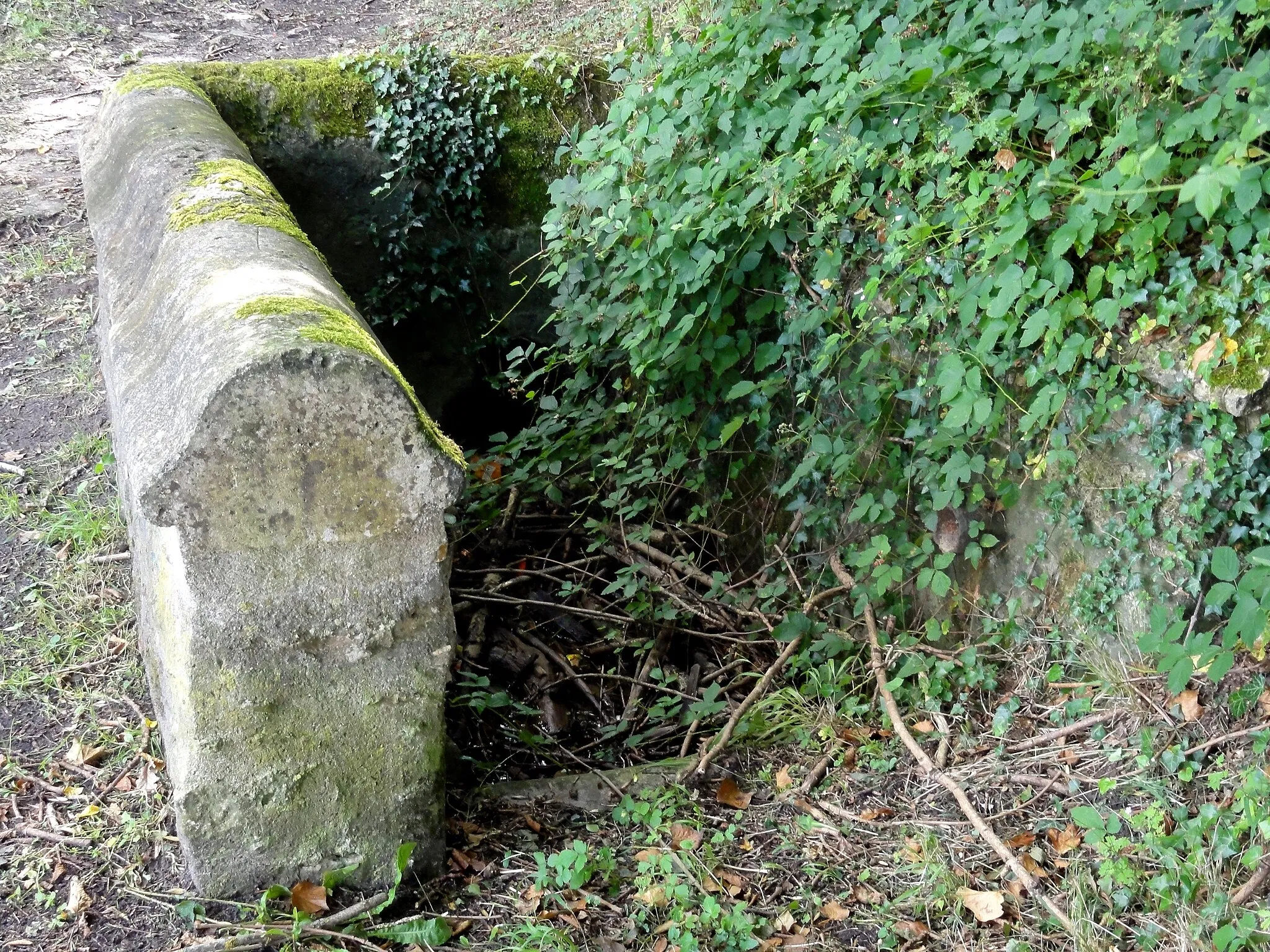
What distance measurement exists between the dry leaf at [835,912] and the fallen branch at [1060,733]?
27.6 inches

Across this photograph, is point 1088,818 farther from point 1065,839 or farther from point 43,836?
point 43,836

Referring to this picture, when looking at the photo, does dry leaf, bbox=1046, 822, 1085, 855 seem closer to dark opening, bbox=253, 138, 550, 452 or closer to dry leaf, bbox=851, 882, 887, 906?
dry leaf, bbox=851, 882, 887, 906

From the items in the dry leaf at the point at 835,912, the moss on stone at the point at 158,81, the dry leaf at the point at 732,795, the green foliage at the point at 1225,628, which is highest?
the moss on stone at the point at 158,81

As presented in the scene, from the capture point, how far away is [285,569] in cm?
226

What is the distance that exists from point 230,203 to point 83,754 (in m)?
1.71

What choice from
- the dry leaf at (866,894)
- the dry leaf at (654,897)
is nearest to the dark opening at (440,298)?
the dry leaf at (654,897)

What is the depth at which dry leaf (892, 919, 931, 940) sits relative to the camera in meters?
2.41

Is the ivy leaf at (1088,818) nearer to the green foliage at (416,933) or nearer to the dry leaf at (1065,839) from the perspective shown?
the dry leaf at (1065,839)

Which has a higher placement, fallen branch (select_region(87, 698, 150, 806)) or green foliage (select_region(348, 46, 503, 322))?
green foliage (select_region(348, 46, 503, 322))

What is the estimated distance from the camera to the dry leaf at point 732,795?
3.06 m

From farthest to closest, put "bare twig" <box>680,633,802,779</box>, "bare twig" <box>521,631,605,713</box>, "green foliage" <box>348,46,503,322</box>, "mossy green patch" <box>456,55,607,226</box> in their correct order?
"mossy green patch" <box>456,55,607,226</box>, "green foliage" <box>348,46,503,322</box>, "bare twig" <box>521,631,605,713</box>, "bare twig" <box>680,633,802,779</box>

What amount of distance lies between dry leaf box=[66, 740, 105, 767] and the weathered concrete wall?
0.39m

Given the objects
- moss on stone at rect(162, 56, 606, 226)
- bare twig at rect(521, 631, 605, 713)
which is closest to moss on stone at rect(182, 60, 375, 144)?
moss on stone at rect(162, 56, 606, 226)

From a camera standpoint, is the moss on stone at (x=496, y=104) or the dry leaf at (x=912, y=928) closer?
the dry leaf at (x=912, y=928)
